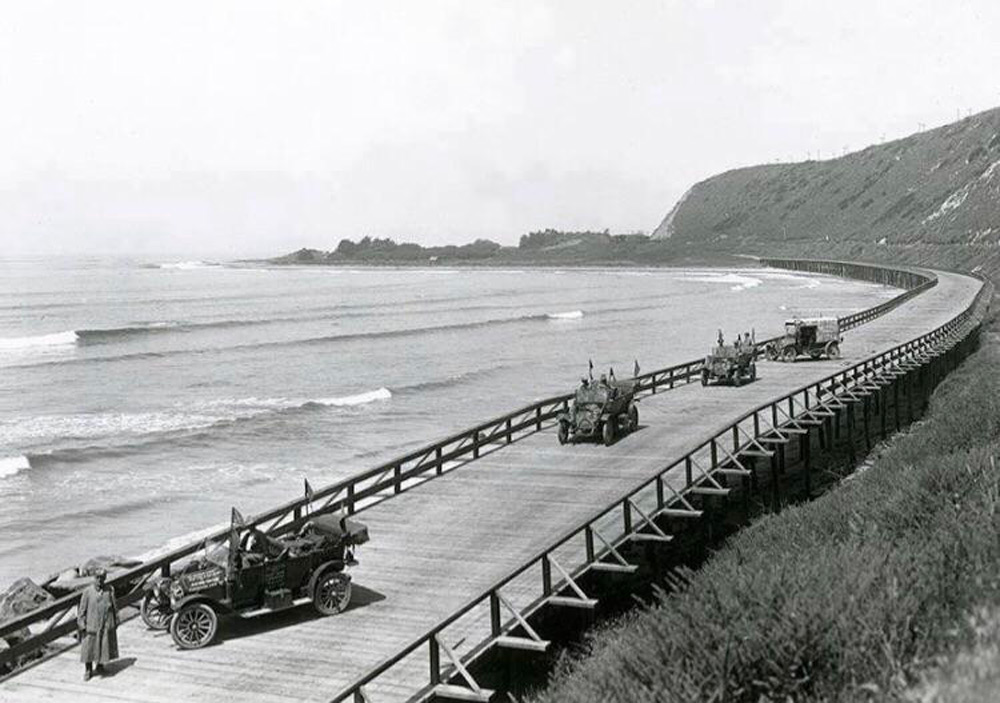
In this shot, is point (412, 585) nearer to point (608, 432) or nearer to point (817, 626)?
point (817, 626)

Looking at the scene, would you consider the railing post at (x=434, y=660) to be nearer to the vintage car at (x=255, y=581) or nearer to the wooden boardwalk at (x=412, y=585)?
the wooden boardwalk at (x=412, y=585)

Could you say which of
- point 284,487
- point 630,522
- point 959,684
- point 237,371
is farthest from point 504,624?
point 237,371

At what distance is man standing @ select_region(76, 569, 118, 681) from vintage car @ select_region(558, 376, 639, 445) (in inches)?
619

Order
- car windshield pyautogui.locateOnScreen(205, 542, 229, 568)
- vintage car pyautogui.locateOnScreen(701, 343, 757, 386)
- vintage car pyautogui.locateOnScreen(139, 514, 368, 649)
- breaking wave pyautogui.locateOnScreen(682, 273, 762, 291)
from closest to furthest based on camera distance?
vintage car pyautogui.locateOnScreen(139, 514, 368, 649)
car windshield pyautogui.locateOnScreen(205, 542, 229, 568)
vintage car pyautogui.locateOnScreen(701, 343, 757, 386)
breaking wave pyautogui.locateOnScreen(682, 273, 762, 291)

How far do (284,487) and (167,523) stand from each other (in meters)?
5.15

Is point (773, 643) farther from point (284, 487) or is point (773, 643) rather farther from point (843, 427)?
point (843, 427)

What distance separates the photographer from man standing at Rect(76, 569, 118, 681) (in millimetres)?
14727

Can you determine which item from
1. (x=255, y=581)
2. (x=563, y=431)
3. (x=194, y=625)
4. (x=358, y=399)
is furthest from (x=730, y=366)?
(x=194, y=625)

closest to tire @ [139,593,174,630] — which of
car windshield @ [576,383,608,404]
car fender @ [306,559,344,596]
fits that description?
car fender @ [306,559,344,596]

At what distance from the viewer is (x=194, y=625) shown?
15609mm

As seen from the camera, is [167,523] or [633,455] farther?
[167,523]

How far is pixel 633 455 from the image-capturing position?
27.2m

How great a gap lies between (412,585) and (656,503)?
669 cm

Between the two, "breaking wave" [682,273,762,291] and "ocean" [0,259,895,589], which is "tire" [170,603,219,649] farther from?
"breaking wave" [682,273,762,291]
